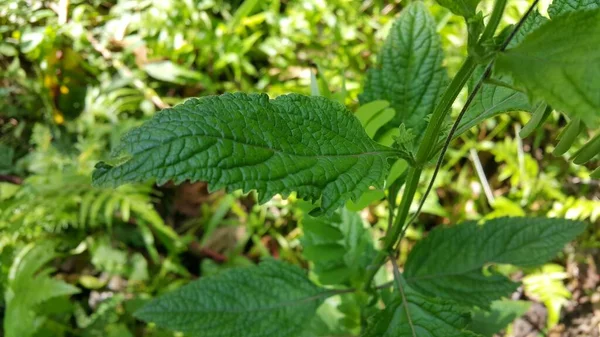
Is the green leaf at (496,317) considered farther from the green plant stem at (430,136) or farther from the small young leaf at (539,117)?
the small young leaf at (539,117)

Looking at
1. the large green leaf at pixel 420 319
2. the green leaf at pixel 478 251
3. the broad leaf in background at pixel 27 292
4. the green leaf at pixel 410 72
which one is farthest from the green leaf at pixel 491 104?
the broad leaf in background at pixel 27 292

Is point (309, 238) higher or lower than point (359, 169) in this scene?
lower

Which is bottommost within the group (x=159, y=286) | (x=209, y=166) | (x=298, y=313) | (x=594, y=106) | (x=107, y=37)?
(x=159, y=286)

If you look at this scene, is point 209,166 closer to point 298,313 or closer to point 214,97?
point 214,97

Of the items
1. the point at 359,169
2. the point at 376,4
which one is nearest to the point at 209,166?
the point at 359,169

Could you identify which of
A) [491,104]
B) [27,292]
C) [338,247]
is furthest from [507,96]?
[27,292]

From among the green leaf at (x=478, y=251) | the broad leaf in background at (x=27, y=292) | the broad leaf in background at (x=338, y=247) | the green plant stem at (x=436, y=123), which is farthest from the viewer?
the broad leaf in background at (x=27, y=292)

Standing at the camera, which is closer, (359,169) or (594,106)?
(594,106)
